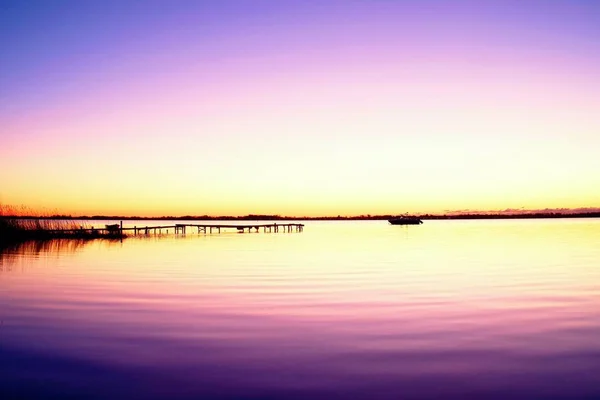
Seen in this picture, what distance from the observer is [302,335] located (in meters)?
12.9

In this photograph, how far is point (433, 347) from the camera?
455 inches

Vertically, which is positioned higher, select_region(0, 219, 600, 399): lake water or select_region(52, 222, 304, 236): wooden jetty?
select_region(52, 222, 304, 236): wooden jetty

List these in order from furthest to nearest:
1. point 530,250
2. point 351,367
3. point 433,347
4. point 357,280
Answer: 1. point 530,250
2. point 357,280
3. point 433,347
4. point 351,367

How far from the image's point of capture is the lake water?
29.7 ft

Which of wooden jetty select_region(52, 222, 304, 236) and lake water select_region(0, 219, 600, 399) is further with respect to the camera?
wooden jetty select_region(52, 222, 304, 236)

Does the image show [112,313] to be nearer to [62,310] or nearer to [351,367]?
[62,310]

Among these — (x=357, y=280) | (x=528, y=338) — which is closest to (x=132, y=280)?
(x=357, y=280)

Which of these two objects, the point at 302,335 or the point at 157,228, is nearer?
the point at 302,335

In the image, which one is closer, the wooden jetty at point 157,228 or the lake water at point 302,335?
the lake water at point 302,335

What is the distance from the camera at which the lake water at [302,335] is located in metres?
9.04

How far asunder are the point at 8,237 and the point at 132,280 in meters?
34.6

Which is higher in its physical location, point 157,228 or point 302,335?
point 157,228

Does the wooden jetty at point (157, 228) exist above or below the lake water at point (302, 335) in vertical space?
above

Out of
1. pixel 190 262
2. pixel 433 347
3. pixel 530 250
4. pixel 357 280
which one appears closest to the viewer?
pixel 433 347
